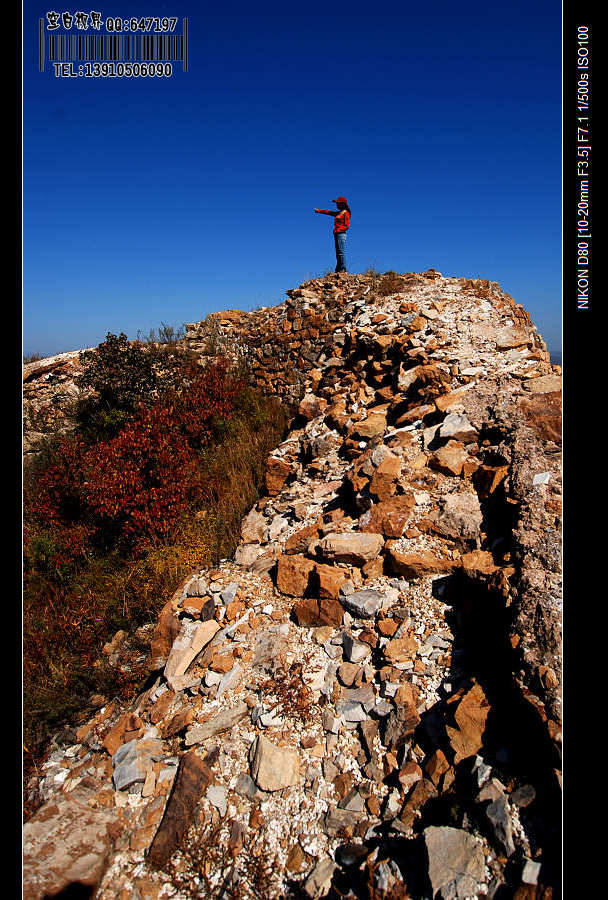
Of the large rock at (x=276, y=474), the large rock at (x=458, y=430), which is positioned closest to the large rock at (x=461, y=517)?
the large rock at (x=458, y=430)

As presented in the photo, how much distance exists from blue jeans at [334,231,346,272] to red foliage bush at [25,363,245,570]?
621 centimetres

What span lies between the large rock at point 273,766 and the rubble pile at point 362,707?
0.4 inches

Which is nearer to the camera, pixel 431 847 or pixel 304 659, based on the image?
pixel 431 847

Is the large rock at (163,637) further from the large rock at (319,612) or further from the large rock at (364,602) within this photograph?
the large rock at (364,602)

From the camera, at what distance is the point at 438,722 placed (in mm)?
2574

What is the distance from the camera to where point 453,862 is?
6.34ft

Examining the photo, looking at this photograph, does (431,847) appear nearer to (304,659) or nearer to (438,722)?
(438,722)

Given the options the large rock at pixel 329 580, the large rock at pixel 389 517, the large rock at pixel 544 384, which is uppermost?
the large rock at pixel 544 384

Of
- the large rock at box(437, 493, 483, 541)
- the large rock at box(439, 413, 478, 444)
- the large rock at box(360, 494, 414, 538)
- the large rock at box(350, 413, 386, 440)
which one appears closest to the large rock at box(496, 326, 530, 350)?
the large rock at box(350, 413, 386, 440)

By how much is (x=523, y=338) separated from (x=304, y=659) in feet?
18.8

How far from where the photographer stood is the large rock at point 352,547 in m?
3.66

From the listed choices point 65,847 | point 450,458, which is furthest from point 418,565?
point 65,847
